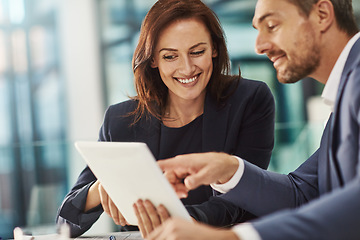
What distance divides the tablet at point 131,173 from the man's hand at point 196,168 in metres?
0.07

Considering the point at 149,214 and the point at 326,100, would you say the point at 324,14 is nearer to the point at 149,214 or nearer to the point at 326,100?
the point at 326,100

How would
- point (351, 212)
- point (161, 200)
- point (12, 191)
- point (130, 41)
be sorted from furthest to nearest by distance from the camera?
point (130, 41) < point (12, 191) < point (161, 200) < point (351, 212)

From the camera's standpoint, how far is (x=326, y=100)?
4.23 ft

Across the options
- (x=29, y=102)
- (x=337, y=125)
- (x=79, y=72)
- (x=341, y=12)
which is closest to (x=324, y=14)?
(x=341, y=12)

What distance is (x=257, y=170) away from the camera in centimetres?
139

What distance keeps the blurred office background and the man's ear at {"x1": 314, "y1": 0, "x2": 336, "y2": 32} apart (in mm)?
3383

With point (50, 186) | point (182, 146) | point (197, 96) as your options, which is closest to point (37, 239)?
point (182, 146)

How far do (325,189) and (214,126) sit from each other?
0.74m

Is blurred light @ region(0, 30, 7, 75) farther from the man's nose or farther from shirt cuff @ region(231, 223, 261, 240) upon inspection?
shirt cuff @ region(231, 223, 261, 240)

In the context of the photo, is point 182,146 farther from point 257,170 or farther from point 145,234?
point 145,234

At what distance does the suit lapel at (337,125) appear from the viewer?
1.10 m

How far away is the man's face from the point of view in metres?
1.31

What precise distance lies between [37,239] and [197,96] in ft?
2.94

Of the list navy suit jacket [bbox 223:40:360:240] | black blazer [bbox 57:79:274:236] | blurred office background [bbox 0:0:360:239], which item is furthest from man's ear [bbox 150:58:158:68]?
blurred office background [bbox 0:0:360:239]
